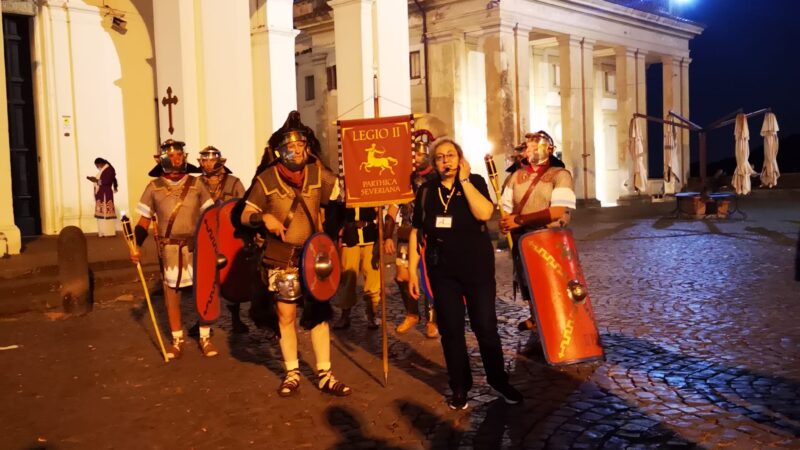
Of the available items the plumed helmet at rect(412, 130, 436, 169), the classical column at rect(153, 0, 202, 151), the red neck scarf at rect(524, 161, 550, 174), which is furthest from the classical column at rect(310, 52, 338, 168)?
the red neck scarf at rect(524, 161, 550, 174)

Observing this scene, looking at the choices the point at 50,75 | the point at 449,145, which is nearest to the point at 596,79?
the point at 50,75

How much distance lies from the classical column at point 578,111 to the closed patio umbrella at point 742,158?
9.36m

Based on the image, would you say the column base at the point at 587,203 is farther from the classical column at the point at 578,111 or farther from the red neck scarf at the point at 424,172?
the red neck scarf at the point at 424,172

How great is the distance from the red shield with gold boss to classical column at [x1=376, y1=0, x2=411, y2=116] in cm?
923

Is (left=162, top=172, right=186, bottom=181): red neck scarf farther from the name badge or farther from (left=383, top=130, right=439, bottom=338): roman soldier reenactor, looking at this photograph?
the name badge

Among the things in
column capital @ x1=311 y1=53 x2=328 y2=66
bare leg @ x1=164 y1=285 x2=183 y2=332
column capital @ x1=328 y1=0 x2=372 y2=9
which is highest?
column capital @ x1=311 y1=53 x2=328 y2=66

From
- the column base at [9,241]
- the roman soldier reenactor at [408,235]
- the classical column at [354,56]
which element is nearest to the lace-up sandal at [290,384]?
the roman soldier reenactor at [408,235]

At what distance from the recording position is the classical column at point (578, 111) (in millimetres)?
31516

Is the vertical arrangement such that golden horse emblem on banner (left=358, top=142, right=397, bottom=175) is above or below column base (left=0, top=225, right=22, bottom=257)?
above

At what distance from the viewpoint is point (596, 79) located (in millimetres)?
38469

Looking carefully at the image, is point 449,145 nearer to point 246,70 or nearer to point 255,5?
point 246,70

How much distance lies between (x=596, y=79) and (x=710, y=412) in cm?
3523

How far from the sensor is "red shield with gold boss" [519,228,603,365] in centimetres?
565

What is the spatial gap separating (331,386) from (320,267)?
2.90 feet
